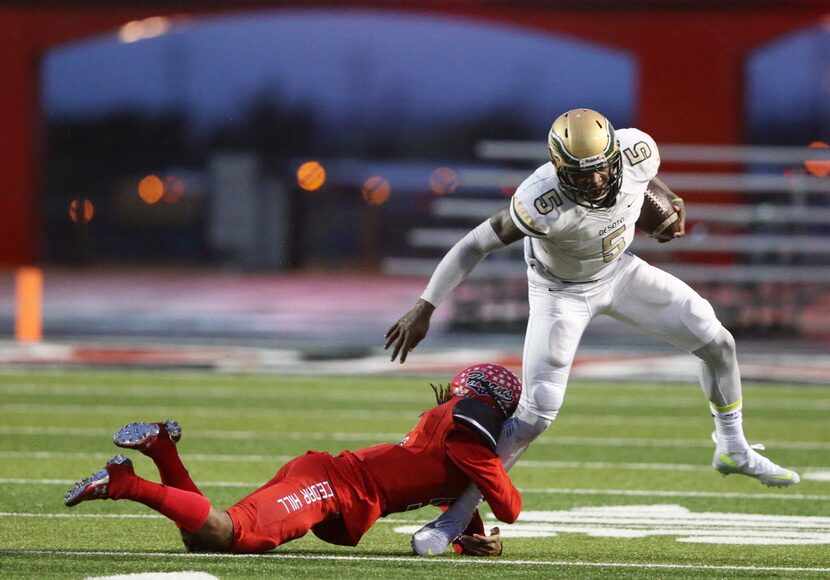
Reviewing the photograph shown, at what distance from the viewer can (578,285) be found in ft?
16.4

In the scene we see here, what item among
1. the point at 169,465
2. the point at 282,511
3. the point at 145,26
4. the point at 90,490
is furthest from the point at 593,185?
the point at 145,26

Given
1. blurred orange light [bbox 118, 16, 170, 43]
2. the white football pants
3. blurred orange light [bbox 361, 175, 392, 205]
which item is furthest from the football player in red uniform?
blurred orange light [bbox 361, 175, 392, 205]

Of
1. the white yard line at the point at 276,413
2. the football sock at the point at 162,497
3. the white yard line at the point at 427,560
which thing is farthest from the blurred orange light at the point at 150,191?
the football sock at the point at 162,497

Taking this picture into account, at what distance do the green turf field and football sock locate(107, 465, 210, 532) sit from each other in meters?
0.15

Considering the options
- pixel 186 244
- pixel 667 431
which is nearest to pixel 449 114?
pixel 186 244

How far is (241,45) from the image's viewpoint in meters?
42.9

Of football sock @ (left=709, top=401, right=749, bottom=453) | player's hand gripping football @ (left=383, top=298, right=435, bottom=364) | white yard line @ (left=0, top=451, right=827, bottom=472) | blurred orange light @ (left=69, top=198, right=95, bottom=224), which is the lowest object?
blurred orange light @ (left=69, top=198, right=95, bottom=224)

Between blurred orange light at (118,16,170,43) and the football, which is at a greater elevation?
blurred orange light at (118,16,170,43)

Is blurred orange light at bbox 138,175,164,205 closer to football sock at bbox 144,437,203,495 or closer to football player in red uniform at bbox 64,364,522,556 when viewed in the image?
football player in red uniform at bbox 64,364,522,556

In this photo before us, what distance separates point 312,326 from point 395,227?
18.8 m

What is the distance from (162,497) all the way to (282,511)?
39 centimetres

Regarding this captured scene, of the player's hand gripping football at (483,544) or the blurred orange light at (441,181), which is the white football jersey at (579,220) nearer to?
the player's hand gripping football at (483,544)

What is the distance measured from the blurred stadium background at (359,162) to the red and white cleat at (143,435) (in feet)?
23.4

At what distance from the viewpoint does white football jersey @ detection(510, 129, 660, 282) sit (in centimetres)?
470
